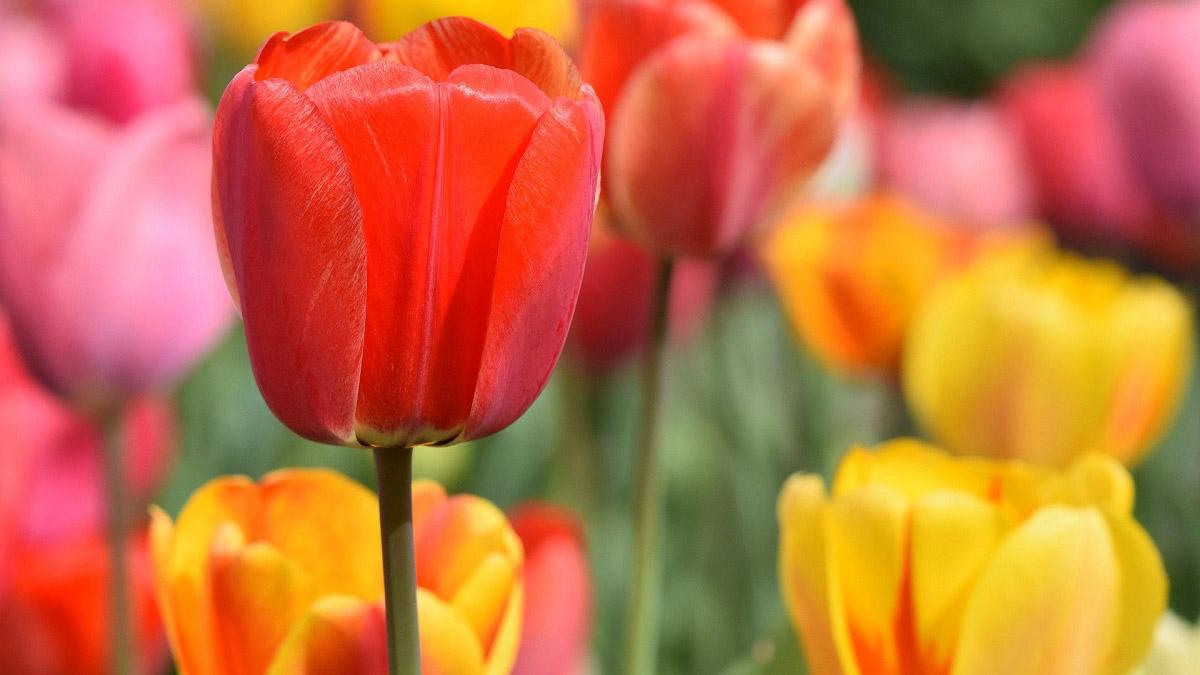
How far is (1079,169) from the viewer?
111 centimetres

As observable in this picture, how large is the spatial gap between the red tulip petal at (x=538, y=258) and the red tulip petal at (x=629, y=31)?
0.54 feet

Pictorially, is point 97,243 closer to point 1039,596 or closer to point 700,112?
point 700,112

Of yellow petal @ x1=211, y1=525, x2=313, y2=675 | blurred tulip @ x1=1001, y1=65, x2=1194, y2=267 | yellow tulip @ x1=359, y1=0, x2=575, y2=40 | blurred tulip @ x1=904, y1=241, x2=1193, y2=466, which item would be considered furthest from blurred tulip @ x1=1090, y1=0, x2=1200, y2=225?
yellow petal @ x1=211, y1=525, x2=313, y2=675

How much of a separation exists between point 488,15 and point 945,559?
571 mm

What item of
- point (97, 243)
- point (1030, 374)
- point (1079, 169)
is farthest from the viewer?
point (1079, 169)

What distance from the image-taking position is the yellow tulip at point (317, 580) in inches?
12.3

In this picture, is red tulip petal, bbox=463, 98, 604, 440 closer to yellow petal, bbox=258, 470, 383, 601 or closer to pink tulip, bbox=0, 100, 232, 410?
yellow petal, bbox=258, 470, 383, 601

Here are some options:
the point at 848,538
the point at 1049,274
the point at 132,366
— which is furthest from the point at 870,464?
the point at 1049,274

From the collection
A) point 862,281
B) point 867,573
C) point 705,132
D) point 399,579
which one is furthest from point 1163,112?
point 399,579

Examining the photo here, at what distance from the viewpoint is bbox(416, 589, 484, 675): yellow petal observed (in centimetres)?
31

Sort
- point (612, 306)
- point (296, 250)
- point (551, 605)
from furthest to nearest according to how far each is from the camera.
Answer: point (612, 306) < point (551, 605) < point (296, 250)

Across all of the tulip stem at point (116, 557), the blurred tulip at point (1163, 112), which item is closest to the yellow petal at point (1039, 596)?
the tulip stem at point (116, 557)

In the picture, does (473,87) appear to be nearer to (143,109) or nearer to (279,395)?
(279,395)

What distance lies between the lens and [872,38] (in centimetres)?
290
